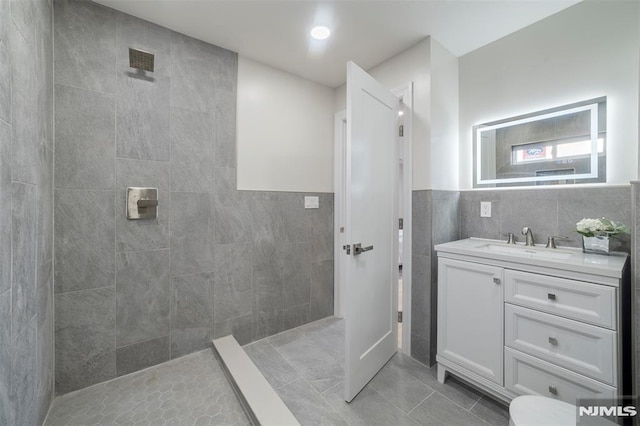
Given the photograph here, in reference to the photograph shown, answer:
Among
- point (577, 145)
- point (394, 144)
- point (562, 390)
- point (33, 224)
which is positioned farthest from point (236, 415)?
point (577, 145)

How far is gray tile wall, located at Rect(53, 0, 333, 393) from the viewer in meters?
1.65

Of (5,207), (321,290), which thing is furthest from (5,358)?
(321,290)

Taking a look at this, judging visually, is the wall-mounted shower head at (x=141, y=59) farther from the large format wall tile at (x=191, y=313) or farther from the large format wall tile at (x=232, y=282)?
the large format wall tile at (x=191, y=313)

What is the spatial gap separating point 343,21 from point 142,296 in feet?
8.06

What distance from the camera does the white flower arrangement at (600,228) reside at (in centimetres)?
142

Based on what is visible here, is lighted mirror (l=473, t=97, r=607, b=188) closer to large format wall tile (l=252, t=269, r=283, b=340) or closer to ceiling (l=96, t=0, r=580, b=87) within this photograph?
ceiling (l=96, t=0, r=580, b=87)

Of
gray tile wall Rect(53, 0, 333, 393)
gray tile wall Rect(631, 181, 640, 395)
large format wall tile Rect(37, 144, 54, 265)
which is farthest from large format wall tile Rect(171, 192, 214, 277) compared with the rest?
gray tile wall Rect(631, 181, 640, 395)

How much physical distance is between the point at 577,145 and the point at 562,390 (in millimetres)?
1476

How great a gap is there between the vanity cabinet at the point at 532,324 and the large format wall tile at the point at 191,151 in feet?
6.30

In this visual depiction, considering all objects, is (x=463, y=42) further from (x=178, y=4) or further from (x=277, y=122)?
(x=178, y=4)

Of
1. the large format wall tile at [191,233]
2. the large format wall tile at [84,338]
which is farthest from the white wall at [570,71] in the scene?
the large format wall tile at [84,338]

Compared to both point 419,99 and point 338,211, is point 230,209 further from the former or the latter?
point 419,99

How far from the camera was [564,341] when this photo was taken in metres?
1.28

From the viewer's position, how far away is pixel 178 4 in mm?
1700
